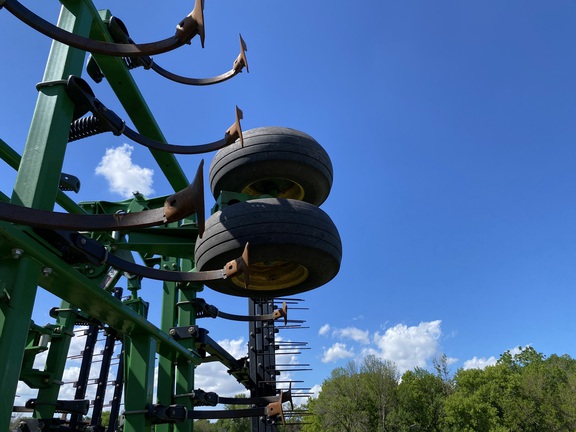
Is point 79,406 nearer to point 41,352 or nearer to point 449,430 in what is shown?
point 41,352

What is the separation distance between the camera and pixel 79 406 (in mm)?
6598

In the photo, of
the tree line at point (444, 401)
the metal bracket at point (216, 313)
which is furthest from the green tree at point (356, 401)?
the metal bracket at point (216, 313)

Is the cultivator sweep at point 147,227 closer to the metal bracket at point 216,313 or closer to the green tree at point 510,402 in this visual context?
the metal bracket at point 216,313

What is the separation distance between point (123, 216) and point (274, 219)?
64.1 inches

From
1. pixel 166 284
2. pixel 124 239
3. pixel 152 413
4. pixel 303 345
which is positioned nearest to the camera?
pixel 152 413

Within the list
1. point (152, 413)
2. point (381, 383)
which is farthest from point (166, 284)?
point (381, 383)

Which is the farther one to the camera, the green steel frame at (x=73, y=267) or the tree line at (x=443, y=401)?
the tree line at (x=443, y=401)

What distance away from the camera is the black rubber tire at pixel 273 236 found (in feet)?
11.3

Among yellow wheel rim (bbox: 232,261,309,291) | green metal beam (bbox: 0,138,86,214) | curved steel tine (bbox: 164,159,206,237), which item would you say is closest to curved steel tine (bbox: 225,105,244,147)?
yellow wheel rim (bbox: 232,261,309,291)

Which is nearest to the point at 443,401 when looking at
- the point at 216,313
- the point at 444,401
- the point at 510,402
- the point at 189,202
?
the point at 444,401

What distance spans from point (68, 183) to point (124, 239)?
0.93 m

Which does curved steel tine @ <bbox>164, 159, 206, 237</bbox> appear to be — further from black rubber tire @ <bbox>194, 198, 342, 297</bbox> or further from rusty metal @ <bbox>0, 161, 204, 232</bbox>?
black rubber tire @ <bbox>194, 198, 342, 297</bbox>

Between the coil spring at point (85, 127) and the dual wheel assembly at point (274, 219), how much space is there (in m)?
1.17

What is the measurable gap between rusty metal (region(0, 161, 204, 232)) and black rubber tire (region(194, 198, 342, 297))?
150 centimetres
